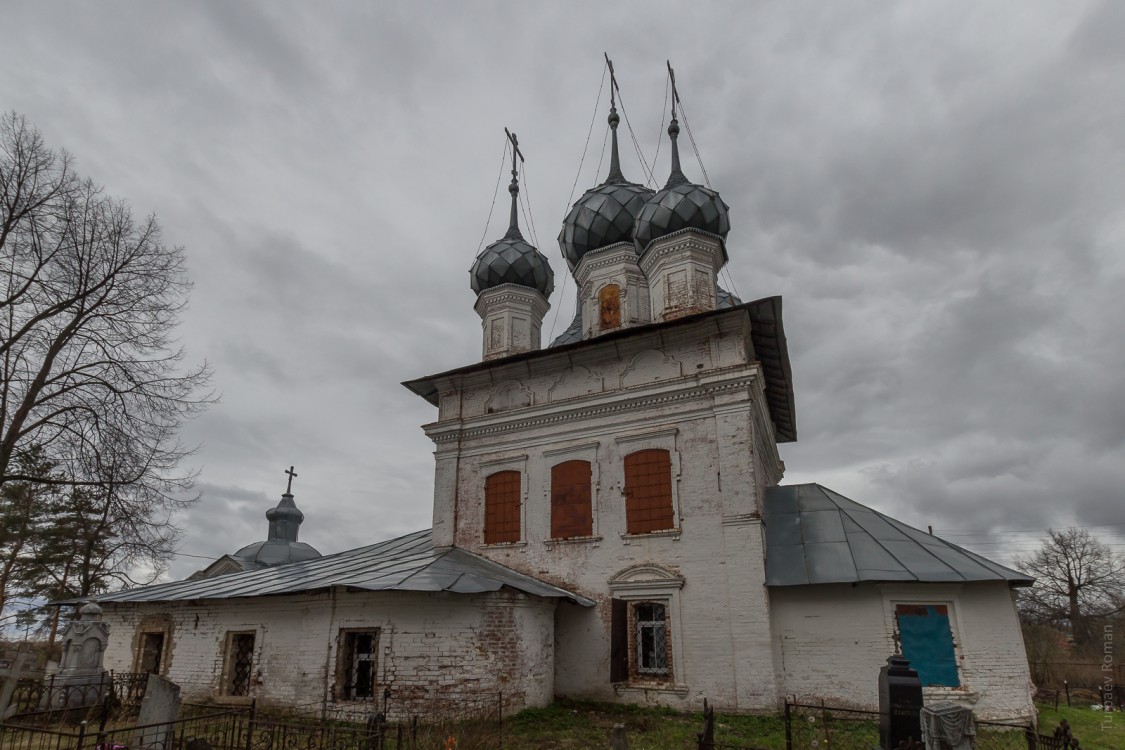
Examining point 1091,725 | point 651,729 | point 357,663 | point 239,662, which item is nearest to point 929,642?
point 1091,725

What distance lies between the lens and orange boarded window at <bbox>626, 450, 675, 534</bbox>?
506 inches

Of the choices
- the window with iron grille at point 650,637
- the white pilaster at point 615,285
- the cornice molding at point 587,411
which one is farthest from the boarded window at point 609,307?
the window with iron grille at point 650,637

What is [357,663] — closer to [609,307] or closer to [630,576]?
[630,576]

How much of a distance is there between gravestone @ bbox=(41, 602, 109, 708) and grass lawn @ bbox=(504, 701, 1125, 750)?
736cm

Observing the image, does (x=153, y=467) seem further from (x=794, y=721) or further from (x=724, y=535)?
(x=794, y=721)

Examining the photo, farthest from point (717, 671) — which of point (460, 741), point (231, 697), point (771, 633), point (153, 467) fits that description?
point (153, 467)

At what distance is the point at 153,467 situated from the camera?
11250mm

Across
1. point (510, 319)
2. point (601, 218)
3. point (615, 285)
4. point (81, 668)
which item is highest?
point (601, 218)

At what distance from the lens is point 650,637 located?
40.6 feet

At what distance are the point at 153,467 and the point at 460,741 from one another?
6.93 meters

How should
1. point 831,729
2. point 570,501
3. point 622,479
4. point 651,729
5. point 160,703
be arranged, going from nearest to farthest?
1. point 160,703
2. point 651,729
3. point 831,729
4. point 622,479
5. point 570,501

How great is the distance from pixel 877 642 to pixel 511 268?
1199 centimetres

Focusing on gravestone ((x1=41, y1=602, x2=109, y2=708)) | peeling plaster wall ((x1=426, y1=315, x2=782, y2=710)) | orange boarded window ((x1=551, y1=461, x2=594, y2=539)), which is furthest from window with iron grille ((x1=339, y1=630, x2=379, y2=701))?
gravestone ((x1=41, y1=602, x2=109, y2=708))

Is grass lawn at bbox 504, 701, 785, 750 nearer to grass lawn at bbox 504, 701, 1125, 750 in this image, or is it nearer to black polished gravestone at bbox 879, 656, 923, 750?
grass lawn at bbox 504, 701, 1125, 750
